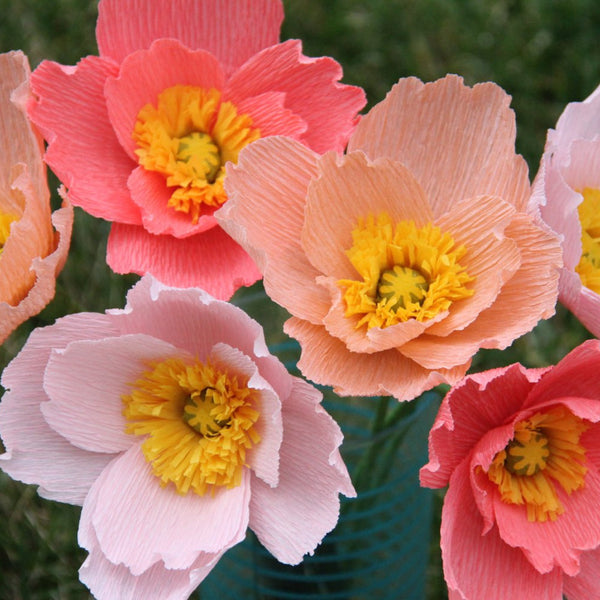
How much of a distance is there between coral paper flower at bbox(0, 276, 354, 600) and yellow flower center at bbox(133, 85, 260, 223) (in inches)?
4.6

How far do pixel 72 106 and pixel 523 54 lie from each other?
1215 millimetres

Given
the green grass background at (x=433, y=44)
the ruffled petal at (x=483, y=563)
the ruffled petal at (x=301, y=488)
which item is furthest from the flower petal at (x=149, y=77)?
the green grass background at (x=433, y=44)

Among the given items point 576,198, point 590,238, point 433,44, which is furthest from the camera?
point 433,44

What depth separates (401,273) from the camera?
688mm

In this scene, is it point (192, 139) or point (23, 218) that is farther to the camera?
A: point (192, 139)

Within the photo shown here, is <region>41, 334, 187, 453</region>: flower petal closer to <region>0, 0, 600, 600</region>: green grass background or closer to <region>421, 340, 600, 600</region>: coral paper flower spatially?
<region>421, 340, 600, 600</region>: coral paper flower

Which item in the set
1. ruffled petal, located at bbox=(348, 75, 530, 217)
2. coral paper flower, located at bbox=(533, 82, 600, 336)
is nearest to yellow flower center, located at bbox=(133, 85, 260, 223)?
ruffled petal, located at bbox=(348, 75, 530, 217)

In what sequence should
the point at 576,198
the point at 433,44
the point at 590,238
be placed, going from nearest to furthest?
the point at 576,198 < the point at 590,238 < the point at 433,44

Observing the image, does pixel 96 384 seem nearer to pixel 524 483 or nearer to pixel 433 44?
pixel 524 483

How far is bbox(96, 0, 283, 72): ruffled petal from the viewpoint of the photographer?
72cm

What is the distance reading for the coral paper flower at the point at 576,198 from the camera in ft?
2.05

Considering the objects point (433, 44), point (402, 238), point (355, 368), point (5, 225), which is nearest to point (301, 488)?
point (355, 368)

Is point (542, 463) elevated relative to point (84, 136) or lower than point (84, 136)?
lower

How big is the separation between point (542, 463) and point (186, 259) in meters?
0.29
